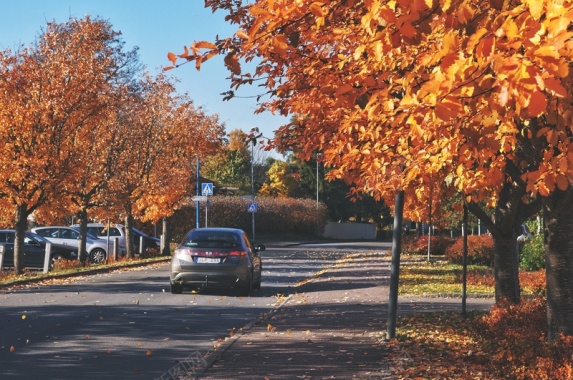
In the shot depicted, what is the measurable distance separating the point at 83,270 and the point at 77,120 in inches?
179

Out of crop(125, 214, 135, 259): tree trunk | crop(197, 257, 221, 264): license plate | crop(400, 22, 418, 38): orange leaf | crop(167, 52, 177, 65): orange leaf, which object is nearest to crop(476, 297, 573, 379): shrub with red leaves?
crop(400, 22, 418, 38): orange leaf

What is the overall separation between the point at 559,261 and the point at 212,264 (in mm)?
10247

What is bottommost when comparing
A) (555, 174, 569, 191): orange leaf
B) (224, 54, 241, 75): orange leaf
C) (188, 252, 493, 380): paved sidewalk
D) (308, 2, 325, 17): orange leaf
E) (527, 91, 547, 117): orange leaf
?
(188, 252, 493, 380): paved sidewalk

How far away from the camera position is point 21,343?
37.1 ft

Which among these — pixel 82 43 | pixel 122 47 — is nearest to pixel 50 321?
pixel 82 43

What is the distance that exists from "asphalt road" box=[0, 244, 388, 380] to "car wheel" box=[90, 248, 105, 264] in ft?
40.3

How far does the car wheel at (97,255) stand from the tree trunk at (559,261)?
2716 centimetres

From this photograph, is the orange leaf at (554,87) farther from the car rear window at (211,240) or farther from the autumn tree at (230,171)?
the autumn tree at (230,171)

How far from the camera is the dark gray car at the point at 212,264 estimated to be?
18.7 meters

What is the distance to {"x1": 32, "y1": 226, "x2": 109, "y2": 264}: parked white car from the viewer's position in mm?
34875

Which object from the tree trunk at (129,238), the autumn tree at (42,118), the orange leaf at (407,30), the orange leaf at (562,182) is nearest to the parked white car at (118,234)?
the tree trunk at (129,238)

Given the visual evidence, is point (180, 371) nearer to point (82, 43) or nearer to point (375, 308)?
point (375, 308)

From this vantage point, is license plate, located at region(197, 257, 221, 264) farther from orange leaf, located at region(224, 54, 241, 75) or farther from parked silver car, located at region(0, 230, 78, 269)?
orange leaf, located at region(224, 54, 241, 75)

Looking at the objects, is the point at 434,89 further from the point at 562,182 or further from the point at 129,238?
the point at 129,238
